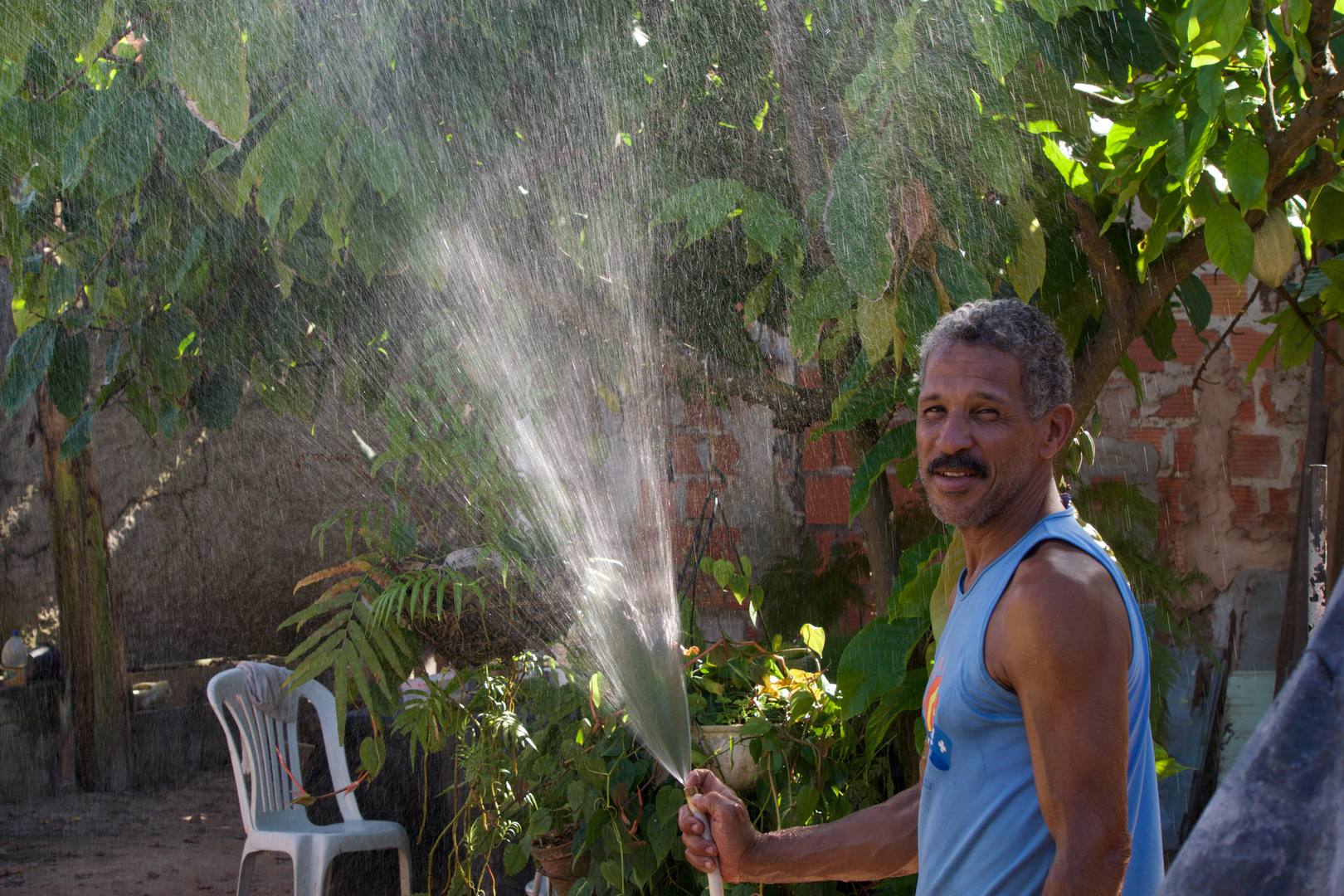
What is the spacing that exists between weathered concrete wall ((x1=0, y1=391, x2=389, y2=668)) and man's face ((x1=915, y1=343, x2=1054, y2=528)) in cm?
546

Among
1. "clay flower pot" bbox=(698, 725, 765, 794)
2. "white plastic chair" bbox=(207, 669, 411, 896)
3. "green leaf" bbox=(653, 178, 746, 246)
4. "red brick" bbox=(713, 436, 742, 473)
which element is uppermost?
"green leaf" bbox=(653, 178, 746, 246)

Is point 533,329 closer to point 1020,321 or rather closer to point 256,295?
point 256,295

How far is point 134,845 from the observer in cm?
507

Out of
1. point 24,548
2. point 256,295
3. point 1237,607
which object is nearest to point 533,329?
point 256,295

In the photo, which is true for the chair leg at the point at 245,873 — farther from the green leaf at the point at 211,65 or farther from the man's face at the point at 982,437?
the man's face at the point at 982,437

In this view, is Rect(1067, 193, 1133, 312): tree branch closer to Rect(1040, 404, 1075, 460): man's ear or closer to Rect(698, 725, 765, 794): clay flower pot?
Rect(1040, 404, 1075, 460): man's ear

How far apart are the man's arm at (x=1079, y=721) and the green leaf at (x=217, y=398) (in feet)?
7.35

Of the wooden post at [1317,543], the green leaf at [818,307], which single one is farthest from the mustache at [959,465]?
the wooden post at [1317,543]

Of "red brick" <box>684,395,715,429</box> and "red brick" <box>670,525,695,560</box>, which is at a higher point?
"red brick" <box>684,395,715,429</box>

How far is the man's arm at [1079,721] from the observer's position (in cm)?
101

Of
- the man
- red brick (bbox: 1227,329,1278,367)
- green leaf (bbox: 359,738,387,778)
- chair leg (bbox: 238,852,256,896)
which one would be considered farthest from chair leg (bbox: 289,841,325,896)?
red brick (bbox: 1227,329,1278,367)

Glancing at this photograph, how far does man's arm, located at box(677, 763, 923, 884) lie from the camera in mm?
1464

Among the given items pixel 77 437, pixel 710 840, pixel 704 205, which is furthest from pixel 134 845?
pixel 704 205

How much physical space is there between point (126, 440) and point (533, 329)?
4.79 metres
